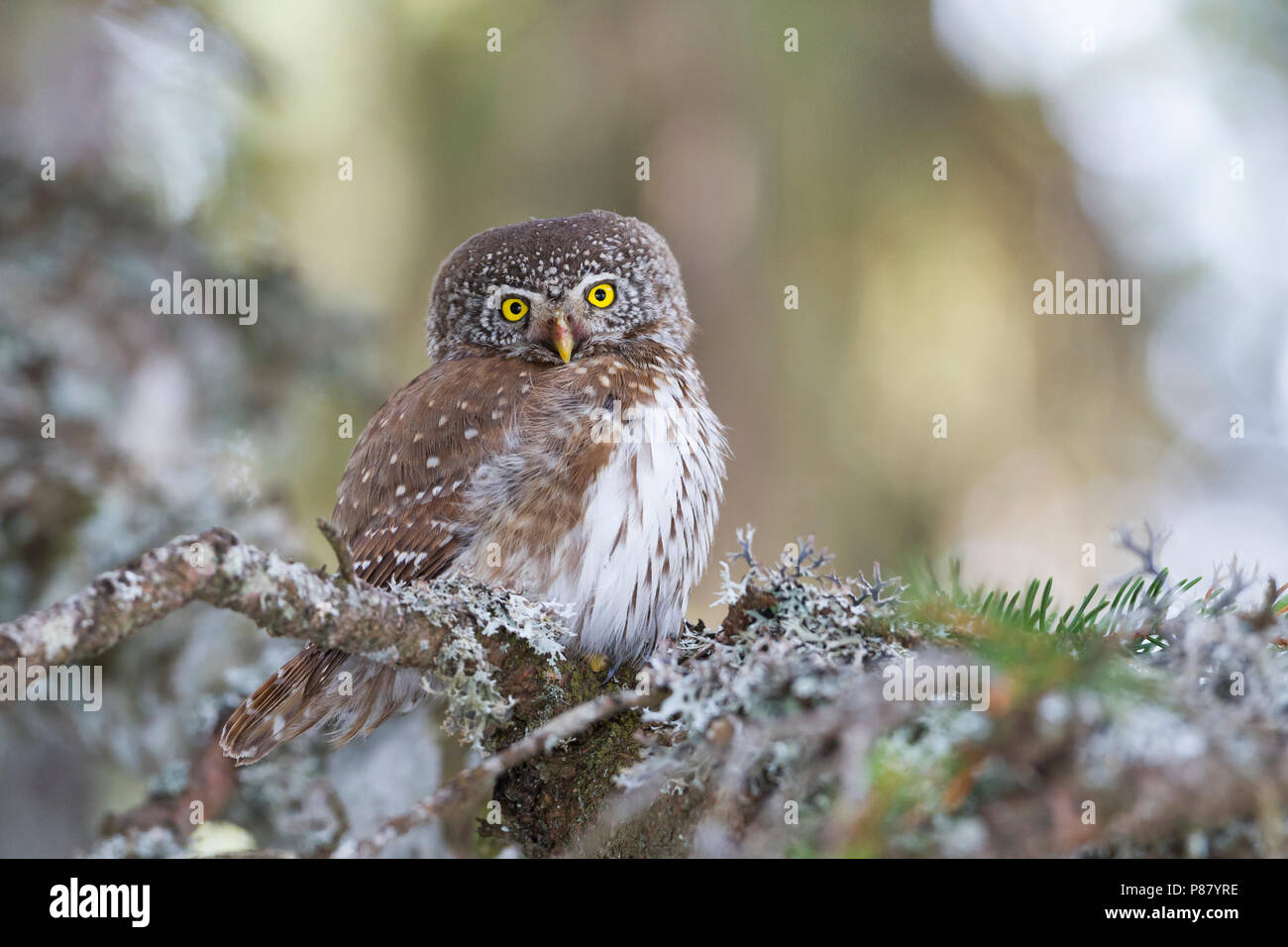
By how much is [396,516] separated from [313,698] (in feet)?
1.79

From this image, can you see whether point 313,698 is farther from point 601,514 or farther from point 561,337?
point 561,337

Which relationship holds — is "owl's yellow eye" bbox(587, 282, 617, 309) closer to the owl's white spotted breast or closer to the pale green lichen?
the owl's white spotted breast

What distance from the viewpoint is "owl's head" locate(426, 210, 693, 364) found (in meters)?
3.24

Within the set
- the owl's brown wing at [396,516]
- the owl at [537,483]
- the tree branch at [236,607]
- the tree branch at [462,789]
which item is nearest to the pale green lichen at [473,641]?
the tree branch at [236,607]

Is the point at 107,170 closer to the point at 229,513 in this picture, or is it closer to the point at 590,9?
the point at 229,513

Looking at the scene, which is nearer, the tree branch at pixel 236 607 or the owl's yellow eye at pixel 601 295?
the tree branch at pixel 236 607

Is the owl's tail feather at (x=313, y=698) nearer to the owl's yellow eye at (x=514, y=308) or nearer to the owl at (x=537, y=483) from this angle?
the owl at (x=537, y=483)

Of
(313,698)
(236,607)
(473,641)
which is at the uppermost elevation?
(236,607)

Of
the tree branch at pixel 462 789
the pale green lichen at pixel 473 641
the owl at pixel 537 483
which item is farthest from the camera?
the owl at pixel 537 483

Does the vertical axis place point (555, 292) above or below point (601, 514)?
above

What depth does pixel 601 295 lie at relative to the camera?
3.33 m

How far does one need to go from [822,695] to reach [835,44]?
4.65 m

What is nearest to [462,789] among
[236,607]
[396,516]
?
[236,607]

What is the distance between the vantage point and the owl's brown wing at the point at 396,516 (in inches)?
101
